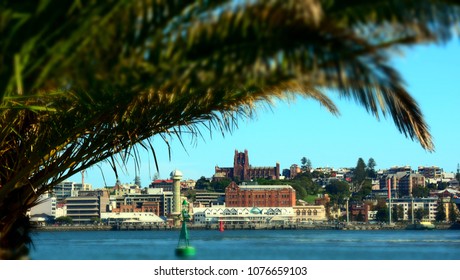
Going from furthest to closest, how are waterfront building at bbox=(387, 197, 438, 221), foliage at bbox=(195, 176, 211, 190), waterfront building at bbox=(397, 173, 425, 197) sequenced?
waterfront building at bbox=(397, 173, 425, 197) < waterfront building at bbox=(387, 197, 438, 221) < foliage at bbox=(195, 176, 211, 190)

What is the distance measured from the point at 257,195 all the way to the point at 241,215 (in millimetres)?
4989

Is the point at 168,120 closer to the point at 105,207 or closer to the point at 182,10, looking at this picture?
the point at 182,10

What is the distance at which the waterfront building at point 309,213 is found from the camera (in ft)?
205

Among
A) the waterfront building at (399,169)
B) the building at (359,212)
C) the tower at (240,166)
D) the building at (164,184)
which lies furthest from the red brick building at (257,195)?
the waterfront building at (399,169)

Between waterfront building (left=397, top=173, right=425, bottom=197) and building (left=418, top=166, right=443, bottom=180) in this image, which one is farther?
building (left=418, top=166, right=443, bottom=180)

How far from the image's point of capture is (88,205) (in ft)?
181

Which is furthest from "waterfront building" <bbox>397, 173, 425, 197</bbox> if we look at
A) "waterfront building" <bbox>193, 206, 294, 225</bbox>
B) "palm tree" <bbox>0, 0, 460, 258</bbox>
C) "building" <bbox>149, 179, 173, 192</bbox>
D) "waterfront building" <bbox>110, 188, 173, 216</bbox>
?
"palm tree" <bbox>0, 0, 460, 258</bbox>

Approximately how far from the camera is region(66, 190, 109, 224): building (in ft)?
174

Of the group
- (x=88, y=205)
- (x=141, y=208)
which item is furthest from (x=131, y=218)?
(x=88, y=205)

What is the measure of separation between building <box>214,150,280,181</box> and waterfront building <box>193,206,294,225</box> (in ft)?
7.25

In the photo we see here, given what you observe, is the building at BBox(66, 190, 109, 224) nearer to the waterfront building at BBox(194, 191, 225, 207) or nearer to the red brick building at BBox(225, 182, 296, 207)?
the waterfront building at BBox(194, 191, 225, 207)

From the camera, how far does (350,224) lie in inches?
2808
